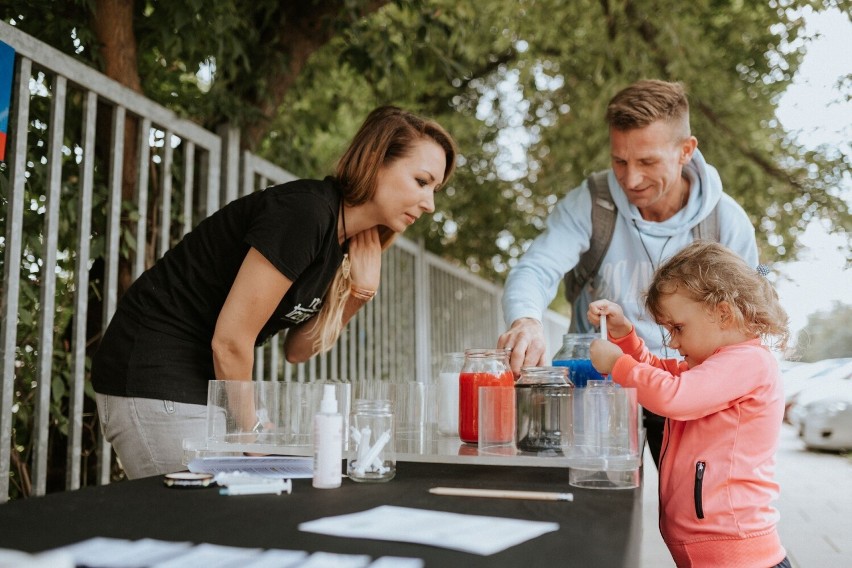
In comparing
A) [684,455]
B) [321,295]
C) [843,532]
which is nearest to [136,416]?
[321,295]

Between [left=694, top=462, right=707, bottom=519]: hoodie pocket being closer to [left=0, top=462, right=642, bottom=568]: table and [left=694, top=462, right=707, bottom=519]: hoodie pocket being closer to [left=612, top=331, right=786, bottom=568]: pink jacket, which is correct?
[left=612, top=331, right=786, bottom=568]: pink jacket

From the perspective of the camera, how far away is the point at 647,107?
7.41 ft

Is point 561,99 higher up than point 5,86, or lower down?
higher up

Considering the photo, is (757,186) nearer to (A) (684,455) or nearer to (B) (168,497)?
(A) (684,455)

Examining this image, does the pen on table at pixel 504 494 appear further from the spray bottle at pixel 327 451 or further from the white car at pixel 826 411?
the white car at pixel 826 411

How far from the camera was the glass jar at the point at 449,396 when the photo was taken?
1.89 m

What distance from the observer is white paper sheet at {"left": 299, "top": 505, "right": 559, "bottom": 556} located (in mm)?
949

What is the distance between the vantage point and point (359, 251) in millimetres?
2297

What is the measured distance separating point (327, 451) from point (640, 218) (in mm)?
1475

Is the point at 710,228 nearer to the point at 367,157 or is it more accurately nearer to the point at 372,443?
the point at 367,157

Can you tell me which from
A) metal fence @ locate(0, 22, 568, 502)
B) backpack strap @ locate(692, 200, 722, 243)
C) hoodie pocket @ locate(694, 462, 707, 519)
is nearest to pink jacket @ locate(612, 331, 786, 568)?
hoodie pocket @ locate(694, 462, 707, 519)

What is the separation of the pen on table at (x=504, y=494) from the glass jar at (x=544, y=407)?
0.26m

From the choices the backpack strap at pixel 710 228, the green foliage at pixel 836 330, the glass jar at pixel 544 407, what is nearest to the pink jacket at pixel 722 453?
the glass jar at pixel 544 407

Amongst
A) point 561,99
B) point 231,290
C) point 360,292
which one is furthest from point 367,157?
point 561,99
